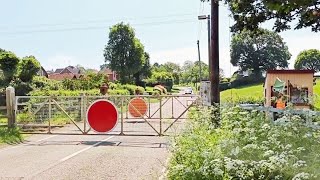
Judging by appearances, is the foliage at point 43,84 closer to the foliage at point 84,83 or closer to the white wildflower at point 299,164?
the foliage at point 84,83

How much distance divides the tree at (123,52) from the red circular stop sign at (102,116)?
62113 millimetres

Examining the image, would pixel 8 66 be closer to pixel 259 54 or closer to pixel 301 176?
pixel 301 176

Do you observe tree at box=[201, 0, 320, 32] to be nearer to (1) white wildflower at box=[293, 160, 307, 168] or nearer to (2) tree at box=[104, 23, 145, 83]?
(1) white wildflower at box=[293, 160, 307, 168]

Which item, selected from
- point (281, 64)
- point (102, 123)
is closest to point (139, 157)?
point (102, 123)

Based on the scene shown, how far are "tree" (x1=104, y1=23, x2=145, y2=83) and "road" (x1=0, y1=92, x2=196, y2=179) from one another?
61804 mm

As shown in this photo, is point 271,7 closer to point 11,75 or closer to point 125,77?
point 11,75

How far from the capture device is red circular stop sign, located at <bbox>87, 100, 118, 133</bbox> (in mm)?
15648

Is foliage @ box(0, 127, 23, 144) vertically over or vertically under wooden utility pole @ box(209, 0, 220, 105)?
under

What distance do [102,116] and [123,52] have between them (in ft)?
210

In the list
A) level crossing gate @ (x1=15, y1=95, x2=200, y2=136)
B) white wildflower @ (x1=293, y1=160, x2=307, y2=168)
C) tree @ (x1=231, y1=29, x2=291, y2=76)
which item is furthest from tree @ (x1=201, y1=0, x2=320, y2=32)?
tree @ (x1=231, y1=29, x2=291, y2=76)

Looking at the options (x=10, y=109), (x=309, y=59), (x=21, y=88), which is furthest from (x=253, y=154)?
(x=309, y=59)

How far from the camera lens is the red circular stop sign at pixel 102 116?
15.6 meters

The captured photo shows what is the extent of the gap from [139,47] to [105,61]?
6.41 meters

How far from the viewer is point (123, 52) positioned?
7906 cm
